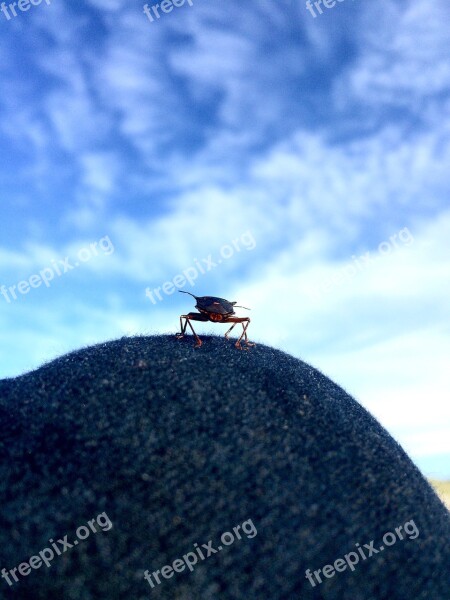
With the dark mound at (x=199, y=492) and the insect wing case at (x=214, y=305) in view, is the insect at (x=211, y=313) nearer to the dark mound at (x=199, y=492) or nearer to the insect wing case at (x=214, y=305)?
the insect wing case at (x=214, y=305)

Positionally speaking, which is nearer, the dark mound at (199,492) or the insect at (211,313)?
the dark mound at (199,492)

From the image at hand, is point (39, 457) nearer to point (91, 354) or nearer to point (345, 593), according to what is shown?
point (91, 354)

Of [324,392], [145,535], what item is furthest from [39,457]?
[324,392]

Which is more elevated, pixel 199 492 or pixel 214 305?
pixel 214 305

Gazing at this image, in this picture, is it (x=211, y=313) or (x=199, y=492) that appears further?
(x=211, y=313)

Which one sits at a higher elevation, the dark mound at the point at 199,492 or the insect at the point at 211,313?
the insect at the point at 211,313

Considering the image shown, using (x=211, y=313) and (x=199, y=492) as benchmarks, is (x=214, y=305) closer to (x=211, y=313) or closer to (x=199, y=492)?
(x=211, y=313)

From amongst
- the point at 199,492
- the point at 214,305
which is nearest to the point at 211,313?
the point at 214,305

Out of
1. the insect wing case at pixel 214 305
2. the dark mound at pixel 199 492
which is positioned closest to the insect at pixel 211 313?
the insect wing case at pixel 214 305
